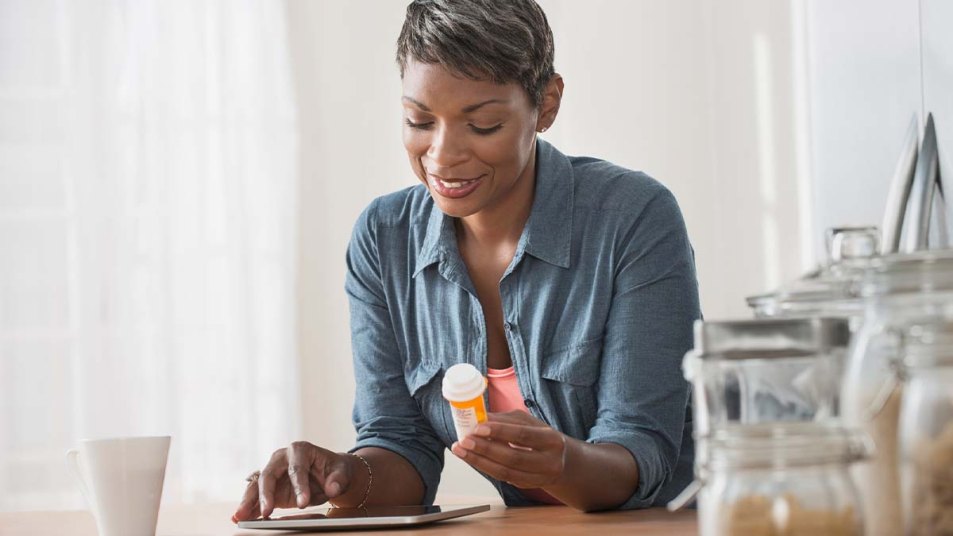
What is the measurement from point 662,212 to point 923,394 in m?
1.04

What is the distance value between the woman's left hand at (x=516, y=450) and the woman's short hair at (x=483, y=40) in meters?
0.52

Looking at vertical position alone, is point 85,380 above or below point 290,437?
above

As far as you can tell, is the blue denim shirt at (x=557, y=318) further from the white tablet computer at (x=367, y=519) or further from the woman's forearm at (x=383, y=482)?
the white tablet computer at (x=367, y=519)

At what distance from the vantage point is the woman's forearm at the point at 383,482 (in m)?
1.54

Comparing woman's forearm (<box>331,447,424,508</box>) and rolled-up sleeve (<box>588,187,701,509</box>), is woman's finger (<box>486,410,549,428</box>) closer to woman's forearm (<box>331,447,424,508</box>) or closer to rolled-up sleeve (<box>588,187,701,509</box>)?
rolled-up sleeve (<box>588,187,701,509</box>)

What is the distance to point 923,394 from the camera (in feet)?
1.92

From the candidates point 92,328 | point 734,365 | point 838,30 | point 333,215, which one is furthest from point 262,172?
point 734,365

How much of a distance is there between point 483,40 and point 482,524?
2.15 feet

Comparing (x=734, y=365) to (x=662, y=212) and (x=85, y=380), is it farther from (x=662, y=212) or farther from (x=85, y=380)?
(x=85, y=380)

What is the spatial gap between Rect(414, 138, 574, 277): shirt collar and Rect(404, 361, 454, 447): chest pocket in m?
0.15

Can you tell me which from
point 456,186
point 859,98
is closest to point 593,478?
point 456,186

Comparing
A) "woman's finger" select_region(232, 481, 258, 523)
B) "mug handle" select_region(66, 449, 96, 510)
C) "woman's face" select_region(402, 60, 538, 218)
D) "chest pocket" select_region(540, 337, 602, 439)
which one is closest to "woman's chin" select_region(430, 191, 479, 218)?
"woman's face" select_region(402, 60, 538, 218)

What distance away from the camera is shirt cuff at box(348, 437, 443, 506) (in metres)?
1.67

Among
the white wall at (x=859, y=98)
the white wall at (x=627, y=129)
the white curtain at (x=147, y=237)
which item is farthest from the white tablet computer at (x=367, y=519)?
the white curtain at (x=147, y=237)
